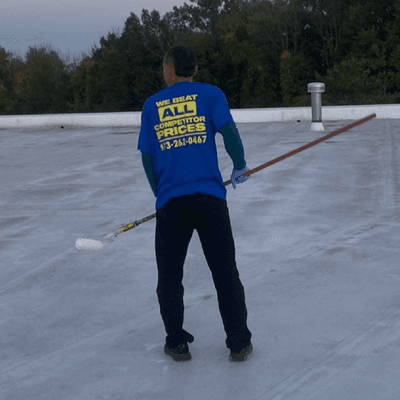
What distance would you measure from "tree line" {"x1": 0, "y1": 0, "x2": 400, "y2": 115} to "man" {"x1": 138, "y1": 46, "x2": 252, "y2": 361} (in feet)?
124

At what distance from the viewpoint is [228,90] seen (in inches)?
1870

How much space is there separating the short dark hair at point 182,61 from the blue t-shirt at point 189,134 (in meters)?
0.08

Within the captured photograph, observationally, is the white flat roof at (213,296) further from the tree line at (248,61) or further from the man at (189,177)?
the tree line at (248,61)

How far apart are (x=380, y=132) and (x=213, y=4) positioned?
4752cm

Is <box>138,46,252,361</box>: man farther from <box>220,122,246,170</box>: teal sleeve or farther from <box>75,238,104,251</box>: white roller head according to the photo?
<box>75,238,104,251</box>: white roller head

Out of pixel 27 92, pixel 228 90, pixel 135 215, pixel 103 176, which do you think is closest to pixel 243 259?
pixel 135 215

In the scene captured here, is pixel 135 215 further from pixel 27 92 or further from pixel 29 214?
pixel 27 92

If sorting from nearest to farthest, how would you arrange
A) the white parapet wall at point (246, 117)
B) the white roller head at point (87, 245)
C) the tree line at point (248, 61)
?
the white roller head at point (87, 245) < the white parapet wall at point (246, 117) < the tree line at point (248, 61)

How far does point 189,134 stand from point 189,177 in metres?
0.22

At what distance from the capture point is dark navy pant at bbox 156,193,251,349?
360cm

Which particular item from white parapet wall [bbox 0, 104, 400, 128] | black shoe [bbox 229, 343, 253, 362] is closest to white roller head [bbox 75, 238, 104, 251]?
black shoe [bbox 229, 343, 253, 362]

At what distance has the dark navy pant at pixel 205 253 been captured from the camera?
360 centimetres

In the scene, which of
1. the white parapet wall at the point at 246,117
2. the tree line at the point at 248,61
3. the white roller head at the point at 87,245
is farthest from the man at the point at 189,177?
the tree line at the point at 248,61

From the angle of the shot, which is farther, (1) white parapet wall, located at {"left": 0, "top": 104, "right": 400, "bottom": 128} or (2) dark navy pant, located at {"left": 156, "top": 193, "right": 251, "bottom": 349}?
(1) white parapet wall, located at {"left": 0, "top": 104, "right": 400, "bottom": 128}
